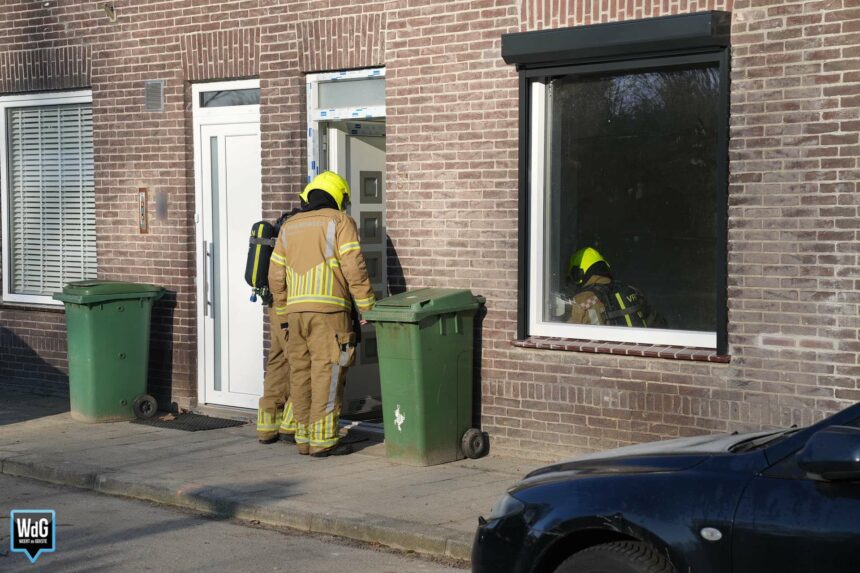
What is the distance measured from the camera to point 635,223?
919 centimetres

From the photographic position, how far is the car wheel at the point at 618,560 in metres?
4.57

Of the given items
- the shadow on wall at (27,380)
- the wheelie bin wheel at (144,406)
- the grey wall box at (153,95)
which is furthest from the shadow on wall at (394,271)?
the shadow on wall at (27,380)

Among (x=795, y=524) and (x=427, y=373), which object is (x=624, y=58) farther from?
(x=795, y=524)

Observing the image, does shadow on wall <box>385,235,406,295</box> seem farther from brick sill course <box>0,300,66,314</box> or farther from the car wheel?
the car wheel

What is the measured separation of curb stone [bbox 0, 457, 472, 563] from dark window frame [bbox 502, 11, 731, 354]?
2.44 metres

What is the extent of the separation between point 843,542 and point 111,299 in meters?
8.09

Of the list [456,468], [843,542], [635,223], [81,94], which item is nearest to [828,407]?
[635,223]

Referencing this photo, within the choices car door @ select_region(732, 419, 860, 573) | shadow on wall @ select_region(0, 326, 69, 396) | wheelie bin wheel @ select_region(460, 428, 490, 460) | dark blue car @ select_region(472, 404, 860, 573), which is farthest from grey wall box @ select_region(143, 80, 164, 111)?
car door @ select_region(732, 419, 860, 573)

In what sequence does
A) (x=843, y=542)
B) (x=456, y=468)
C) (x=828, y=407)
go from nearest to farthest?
(x=843, y=542)
(x=828, y=407)
(x=456, y=468)

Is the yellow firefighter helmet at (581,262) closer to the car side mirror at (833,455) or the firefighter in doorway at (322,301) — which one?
the firefighter in doorway at (322,301)

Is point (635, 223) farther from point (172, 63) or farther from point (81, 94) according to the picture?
point (81, 94)

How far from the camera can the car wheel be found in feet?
15.0

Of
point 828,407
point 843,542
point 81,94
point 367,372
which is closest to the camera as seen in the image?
point 843,542

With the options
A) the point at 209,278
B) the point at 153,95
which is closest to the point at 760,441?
the point at 209,278
